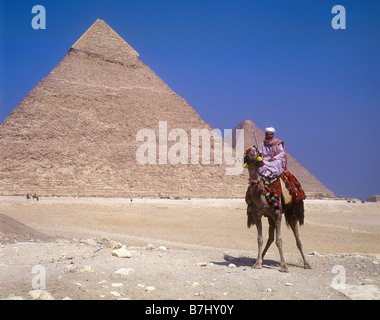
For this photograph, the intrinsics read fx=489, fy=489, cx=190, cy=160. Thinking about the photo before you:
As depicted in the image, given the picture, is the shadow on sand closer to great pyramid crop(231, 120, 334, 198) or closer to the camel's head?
the camel's head

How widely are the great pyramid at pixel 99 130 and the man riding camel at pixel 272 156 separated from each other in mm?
50480

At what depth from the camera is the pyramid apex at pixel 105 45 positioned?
8894 centimetres

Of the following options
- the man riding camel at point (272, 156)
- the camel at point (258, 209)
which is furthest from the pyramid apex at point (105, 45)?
the camel at point (258, 209)

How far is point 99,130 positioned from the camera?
74062 millimetres

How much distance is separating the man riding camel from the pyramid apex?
84183mm

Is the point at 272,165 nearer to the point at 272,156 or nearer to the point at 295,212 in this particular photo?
the point at 272,156

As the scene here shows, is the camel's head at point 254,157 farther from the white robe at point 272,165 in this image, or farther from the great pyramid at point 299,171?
the great pyramid at point 299,171

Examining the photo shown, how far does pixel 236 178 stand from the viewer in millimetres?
72062

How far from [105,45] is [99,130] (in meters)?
23.4

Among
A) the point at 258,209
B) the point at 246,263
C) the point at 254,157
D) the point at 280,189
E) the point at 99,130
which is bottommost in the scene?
the point at 246,263

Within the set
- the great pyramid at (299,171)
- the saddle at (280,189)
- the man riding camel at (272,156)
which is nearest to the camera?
the saddle at (280,189)

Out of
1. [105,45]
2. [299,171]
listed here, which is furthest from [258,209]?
[299,171]
